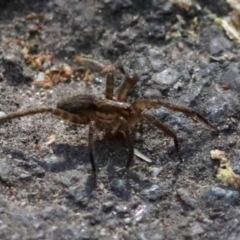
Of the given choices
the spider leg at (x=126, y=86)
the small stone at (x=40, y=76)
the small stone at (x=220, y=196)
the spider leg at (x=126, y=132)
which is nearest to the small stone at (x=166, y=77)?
the spider leg at (x=126, y=86)

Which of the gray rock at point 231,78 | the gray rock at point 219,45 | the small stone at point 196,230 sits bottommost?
the small stone at point 196,230

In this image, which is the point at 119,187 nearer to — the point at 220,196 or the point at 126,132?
the point at 126,132

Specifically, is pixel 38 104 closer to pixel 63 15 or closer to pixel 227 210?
pixel 63 15

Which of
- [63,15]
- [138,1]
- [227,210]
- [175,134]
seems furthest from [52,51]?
[227,210]

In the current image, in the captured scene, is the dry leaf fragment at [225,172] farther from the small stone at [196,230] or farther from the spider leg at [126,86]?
the spider leg at [126,86]

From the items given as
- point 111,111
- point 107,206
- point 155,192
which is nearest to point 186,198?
point 155,192

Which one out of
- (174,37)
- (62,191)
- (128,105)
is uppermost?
(174,37)
